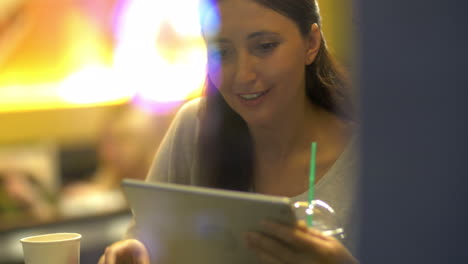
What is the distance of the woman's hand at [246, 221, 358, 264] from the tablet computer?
1 centimetres

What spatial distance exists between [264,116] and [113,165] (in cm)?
227

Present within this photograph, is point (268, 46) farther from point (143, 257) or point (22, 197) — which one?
point (22, 197)

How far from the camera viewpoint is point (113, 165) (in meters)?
3.65

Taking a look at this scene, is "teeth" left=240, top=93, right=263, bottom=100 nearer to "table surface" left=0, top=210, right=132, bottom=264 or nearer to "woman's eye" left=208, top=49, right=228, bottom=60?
"woman's eye" left=208, top=49, right=228, bottom=60

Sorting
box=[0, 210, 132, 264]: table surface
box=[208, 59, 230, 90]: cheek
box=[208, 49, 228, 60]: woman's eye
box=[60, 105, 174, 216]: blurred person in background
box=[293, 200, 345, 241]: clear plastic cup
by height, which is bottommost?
box=[0, 210, 132, 264]: table surface

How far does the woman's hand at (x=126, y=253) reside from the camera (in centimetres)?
126

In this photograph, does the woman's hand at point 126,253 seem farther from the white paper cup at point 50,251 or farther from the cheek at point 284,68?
the cheek at point 284,68

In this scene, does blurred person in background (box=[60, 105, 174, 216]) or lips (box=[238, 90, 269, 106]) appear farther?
blurred person in background (box=[60, 105, 174, 216])

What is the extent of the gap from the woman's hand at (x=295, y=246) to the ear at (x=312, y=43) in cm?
58

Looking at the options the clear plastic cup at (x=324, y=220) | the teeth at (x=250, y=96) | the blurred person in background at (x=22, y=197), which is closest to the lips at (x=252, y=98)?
the teeth at (x=250, y=96)

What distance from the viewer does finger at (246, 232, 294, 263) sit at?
100 centimetres

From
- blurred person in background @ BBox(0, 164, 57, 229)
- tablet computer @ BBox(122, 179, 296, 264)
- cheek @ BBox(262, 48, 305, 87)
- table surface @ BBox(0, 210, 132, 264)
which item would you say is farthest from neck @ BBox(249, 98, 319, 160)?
blurred person in background @ BBox(0, 164, 57, 229)

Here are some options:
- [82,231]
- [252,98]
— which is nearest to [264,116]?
[252,98]

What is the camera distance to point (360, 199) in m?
0.59
